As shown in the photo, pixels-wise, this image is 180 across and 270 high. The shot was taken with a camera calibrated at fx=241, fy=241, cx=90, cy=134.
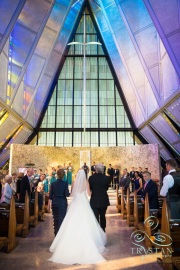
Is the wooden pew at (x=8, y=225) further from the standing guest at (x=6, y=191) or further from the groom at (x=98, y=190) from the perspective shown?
the groom at (x=98, y=190)

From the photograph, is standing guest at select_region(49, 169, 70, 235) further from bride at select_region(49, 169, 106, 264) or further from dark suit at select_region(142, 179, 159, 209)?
dark suit at select_region(142, 179, 159, 209)

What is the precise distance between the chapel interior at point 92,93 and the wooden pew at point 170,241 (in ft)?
0.92

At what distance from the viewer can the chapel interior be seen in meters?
8.04

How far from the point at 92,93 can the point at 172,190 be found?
16652 mm

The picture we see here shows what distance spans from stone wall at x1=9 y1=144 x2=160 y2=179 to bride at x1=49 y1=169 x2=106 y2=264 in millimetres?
11648

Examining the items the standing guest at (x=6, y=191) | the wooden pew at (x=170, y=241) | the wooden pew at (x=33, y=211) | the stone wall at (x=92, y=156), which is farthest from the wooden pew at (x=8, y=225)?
the stone wall at (x=92, y=156)

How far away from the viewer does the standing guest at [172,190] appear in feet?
13.1

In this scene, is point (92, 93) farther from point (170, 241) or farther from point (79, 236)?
point (170, 241)

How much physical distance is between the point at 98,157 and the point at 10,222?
43.5 feet

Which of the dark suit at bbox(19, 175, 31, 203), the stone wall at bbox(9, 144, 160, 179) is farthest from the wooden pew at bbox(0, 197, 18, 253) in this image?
the stone wall at bbox(9, 144, 160, 179)

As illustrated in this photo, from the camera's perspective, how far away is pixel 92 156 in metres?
17.5

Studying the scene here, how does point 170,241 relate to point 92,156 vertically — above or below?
below

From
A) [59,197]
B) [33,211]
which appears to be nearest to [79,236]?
[59,197]

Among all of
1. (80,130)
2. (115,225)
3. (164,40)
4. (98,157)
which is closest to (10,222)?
(115,225)
